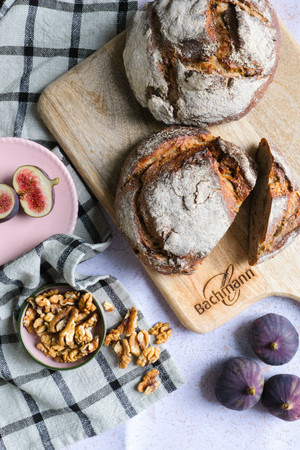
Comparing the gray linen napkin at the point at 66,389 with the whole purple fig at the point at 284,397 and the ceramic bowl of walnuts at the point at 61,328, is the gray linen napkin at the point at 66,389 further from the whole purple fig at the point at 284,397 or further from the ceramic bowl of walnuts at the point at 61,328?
the whole purple fig at the point at 284,397

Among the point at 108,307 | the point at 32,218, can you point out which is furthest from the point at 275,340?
the point at 32,218

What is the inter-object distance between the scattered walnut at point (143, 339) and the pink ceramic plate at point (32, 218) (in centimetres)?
79

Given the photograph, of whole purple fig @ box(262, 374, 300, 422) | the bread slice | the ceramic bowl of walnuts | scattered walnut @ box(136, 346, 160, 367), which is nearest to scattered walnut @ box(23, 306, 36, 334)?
the ceramic bowl of walnuts

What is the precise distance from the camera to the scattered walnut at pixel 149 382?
298cm

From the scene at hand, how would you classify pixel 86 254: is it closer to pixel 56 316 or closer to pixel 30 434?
pixel 56 316

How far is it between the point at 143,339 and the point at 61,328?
Result: 1.74ft

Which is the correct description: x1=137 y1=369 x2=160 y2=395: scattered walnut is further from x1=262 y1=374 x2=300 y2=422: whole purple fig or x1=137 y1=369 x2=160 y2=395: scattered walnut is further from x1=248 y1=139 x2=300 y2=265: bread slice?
x1=248 y1=139 x2=300 y2=265: bread slice

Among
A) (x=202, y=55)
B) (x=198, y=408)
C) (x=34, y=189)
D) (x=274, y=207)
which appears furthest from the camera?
(x=198, y=408)

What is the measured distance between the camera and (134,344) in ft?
9.75

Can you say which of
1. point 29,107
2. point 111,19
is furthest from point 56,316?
point 111,19

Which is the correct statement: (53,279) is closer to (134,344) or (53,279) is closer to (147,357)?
(134,344)

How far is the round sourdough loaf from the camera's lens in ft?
A: 7.95

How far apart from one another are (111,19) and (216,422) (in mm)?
2715

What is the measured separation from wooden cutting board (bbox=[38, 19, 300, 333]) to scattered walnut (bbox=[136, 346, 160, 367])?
0.29 metres
